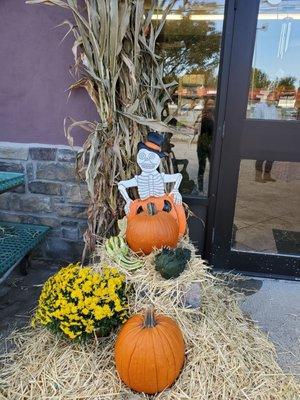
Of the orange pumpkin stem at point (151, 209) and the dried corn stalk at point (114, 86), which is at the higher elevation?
the dried corn stalk at point (114, 86)

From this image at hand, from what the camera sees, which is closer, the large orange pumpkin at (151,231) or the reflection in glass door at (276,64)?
the large orange pumpkin at (151,231)

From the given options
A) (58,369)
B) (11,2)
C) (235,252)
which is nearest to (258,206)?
(235,252)

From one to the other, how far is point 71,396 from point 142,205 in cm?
109

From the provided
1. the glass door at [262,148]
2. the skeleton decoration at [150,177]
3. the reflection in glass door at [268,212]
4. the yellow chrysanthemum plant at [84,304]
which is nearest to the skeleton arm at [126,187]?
the skeleton decoration at [150,177]

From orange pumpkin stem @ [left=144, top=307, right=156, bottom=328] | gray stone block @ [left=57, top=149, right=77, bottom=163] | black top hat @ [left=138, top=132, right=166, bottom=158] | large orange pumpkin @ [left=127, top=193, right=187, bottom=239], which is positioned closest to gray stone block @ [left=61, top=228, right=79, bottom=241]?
gray stone block @ [left=57, top=149, right=77, bottom=163]

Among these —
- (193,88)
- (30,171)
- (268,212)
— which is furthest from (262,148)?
(30,171)

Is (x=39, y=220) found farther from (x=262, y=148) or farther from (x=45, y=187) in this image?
(x=262, y=148)

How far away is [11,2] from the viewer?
2.35 m

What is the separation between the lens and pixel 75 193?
262cm

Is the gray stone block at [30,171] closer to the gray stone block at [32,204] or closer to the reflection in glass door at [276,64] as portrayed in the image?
the gray stone block at [32,204]

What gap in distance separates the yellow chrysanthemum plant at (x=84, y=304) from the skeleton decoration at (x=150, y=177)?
543mm

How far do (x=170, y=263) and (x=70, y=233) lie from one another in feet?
4.08

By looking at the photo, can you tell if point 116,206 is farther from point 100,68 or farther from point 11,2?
point 11,2

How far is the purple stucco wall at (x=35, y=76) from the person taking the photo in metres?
2.35
